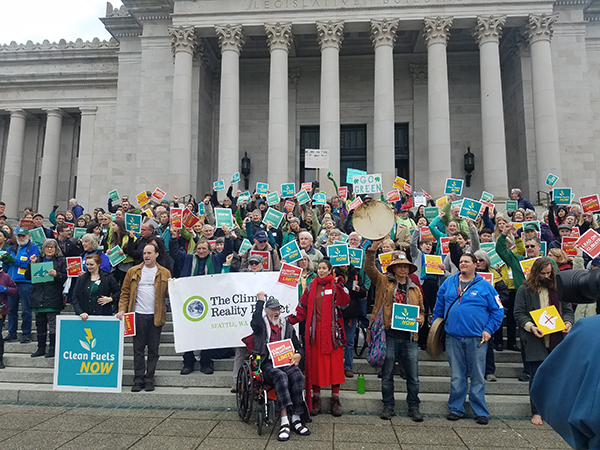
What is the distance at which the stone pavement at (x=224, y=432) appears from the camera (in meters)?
5.64

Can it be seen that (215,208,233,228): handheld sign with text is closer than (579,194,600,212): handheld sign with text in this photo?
Yes

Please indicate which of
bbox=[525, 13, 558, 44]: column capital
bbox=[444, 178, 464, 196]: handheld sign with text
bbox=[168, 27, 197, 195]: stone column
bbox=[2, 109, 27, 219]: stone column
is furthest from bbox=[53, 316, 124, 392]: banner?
bbox=[2, 109, 27, 219]: stone column

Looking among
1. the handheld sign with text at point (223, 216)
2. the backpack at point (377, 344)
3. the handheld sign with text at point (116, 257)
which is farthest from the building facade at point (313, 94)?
the backpack at point (377, 344)

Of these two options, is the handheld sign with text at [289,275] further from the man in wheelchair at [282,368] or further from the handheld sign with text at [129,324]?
the handheld sign with text at [129,324]

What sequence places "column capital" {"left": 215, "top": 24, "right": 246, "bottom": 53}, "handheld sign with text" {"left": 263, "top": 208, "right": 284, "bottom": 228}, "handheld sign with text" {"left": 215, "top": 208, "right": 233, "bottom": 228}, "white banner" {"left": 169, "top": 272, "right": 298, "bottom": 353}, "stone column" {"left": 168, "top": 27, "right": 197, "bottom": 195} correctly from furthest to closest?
"column capital" {"left": 215, "top": 24, "right": 246, "bottom": 53}, "stone column" {"left": 168, "top": 27, "right": 197, "bottom": 195}, "handheld sign with text" {"left": 263, "top": 208, "right": 284, "bottom": 228}, "handheld sign with text" {"left": 215, "top": 208, "right": 233, "bottom": 228}, "white banner" {"left": 169, "top": 272, "right": 298, "bottom": 353}

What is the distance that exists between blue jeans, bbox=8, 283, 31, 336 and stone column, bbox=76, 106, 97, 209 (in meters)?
19.5

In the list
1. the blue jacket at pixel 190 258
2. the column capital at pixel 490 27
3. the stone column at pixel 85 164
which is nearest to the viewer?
the blue jacket at pixel 190 258

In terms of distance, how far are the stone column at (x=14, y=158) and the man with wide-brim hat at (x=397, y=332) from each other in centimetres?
3157

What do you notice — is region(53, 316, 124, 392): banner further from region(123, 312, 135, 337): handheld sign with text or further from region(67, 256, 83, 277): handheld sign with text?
region(67, 256, 83, 277): handheld sign with text

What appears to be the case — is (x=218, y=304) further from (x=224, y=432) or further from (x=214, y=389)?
(x=224, y=432)

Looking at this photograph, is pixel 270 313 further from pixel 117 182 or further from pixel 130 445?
pixel 117 182

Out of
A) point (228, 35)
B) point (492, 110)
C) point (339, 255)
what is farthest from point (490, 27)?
point (339, 255)

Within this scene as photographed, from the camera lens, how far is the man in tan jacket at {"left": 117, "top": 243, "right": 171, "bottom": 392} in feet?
25.2

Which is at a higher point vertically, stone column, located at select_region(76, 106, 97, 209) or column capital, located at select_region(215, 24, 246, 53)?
column capital, located at select_region(215, 24, 246, 53)
